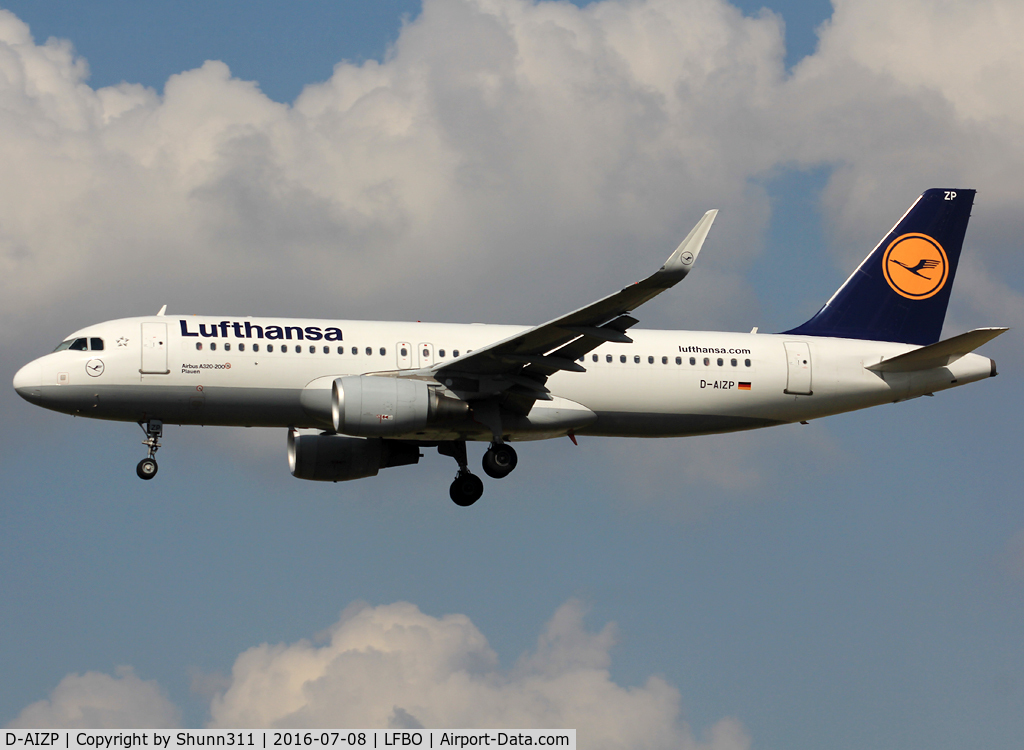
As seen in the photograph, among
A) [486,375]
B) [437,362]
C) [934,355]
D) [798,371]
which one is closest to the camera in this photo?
[486,375]

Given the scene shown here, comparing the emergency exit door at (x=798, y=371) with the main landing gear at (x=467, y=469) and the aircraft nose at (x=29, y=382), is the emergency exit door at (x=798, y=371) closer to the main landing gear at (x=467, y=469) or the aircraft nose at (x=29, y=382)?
the main landing gear at (x=467, y=469)

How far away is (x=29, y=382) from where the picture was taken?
35594mm

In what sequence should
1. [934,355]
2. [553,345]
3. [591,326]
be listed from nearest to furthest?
[591,326]
[553,345]
[934,355]

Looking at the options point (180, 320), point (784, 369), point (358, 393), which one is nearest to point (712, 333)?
point (784, 369)

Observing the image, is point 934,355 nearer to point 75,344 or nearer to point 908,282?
point 908,282

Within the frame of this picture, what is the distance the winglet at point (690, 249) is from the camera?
30141 mm

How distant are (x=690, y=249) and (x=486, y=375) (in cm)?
810

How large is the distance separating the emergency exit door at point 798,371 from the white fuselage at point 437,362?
4cm

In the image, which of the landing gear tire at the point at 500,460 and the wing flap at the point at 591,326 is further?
the landing gear tire at the point at 500,460

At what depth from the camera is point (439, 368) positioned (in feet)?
118

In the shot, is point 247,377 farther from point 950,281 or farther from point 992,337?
point 950,281

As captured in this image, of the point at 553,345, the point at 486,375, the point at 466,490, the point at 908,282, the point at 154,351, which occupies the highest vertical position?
the point at 908,282

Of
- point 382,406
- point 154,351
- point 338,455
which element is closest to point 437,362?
point 382,406

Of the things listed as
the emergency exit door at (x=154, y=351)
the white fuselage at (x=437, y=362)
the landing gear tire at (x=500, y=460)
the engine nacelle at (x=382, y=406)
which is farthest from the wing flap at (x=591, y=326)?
the emergency exit door at (x=154, y=351)
